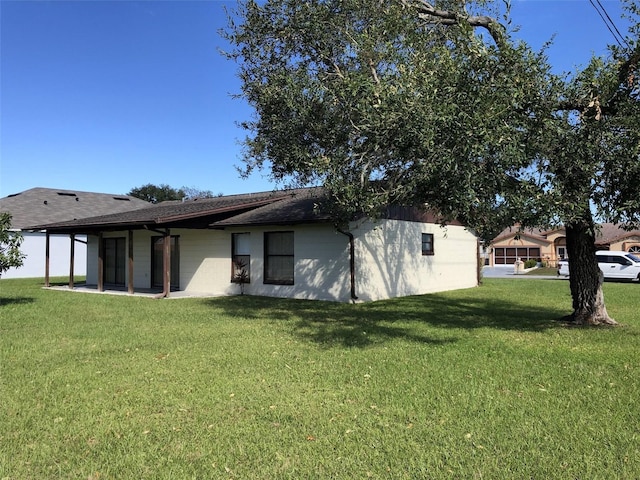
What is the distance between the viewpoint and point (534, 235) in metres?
48.0

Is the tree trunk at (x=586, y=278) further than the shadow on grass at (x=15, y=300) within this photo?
No

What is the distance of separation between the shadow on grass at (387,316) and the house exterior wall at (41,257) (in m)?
17.1

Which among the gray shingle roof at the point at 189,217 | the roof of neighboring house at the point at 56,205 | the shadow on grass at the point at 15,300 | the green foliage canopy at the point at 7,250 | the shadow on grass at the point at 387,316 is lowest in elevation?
the shadow on grass at the point at 387,316

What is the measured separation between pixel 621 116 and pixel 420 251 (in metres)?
10.6

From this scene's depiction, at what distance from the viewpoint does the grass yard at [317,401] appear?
3455 millimetres

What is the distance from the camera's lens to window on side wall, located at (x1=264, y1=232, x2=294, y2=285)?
1519cm

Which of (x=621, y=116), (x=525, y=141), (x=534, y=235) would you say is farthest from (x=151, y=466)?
(x=534, y=235)

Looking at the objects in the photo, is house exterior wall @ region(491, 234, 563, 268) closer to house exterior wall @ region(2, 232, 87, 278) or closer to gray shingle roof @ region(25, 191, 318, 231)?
gray shingle roof @ region(25, 191, 318, 231)

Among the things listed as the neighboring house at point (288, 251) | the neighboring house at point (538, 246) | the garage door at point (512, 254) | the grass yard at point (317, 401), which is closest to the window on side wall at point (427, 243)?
the neighboring house at point (288, 251)

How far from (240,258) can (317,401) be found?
1196 cm

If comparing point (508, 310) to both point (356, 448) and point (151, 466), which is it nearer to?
point (356, 448)

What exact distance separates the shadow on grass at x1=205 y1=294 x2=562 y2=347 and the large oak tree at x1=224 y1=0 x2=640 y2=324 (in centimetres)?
194

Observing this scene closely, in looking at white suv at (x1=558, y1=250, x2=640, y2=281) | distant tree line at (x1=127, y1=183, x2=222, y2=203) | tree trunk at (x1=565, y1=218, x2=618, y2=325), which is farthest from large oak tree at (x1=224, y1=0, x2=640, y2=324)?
distant tree line at (x1=127, y1=183, x2=222, y2=203)

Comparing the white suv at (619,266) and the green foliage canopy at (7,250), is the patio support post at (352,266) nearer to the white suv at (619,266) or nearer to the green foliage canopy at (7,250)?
the green foliage canopy at (7,250)
